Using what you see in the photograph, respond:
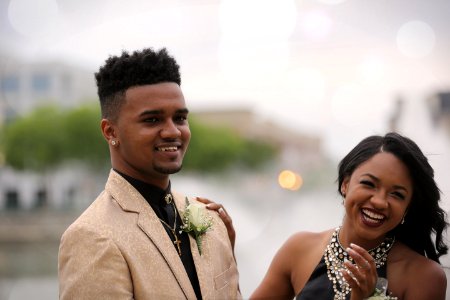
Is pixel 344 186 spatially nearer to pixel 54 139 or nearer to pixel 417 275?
pixel 417 275

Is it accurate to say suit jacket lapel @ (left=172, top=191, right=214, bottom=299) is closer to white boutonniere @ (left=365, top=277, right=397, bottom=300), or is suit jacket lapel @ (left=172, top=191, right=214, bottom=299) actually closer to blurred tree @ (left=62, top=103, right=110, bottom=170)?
white boutonniere @ (left=365, top=277, right=397, bottom=300)

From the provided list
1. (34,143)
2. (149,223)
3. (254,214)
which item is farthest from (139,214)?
(254,214)

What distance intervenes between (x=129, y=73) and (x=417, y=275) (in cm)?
177

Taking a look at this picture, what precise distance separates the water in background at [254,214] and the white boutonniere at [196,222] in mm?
28475

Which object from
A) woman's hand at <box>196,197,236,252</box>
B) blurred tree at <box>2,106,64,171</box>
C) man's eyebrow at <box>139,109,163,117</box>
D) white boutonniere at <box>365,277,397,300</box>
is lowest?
white boutonniere at <box>365,277,397,300</box>

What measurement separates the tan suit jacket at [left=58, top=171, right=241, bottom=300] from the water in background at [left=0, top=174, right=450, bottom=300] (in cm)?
2856

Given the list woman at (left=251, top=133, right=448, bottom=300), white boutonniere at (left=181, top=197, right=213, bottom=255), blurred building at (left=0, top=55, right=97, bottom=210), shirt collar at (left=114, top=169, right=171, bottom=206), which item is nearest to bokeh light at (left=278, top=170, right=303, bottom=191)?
woman at (left=251, top=133, right=448, bottom=300)

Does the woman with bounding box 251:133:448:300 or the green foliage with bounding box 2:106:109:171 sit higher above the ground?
the green foliage with bounding box 2:106:109:171

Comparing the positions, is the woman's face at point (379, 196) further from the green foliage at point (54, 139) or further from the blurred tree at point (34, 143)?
the blurred tree at point (34, 143)

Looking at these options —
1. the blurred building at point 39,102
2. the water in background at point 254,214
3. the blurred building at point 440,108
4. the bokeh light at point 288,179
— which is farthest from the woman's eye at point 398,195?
the blurred building at point 39,102

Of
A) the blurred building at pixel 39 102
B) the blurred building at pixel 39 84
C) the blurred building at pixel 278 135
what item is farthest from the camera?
the blurred building at pixel 278 135

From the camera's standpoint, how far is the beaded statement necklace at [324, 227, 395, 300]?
3.51 m

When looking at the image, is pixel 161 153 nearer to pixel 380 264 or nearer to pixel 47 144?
pixel 380 264

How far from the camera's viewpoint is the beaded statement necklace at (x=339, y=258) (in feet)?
11.5
